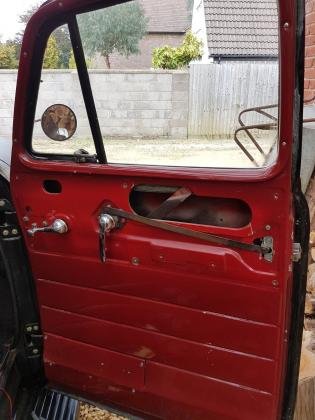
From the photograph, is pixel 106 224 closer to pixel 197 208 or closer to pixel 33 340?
pixel 197 208

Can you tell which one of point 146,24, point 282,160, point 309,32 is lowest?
point 282,160

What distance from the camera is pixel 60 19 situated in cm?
158

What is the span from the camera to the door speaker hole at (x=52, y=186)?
5.74ft

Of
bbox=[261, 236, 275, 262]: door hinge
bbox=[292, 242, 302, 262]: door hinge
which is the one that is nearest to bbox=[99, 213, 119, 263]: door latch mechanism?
bbox=[261, 236, 275, 262]: door hinge

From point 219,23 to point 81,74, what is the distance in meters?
0.58

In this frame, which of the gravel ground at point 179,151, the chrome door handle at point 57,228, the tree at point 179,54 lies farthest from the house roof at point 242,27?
the chrome door handle at point 57,228

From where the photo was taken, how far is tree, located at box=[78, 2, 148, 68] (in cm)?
154

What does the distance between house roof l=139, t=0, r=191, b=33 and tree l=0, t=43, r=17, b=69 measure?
0.64m

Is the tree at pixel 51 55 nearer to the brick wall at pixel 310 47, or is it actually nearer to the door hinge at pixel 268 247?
the door hinge at pixel 268 247

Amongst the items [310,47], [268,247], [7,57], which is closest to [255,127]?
[268,247]

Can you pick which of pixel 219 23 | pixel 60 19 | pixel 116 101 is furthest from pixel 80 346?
pixel 219 23

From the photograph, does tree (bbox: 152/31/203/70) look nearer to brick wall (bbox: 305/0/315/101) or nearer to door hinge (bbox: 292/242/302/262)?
door hinge (bbox: 292/242/302/262)

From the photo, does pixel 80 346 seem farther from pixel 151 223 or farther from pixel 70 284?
pixel 151 223

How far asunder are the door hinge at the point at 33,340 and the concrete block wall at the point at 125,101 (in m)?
0.92
